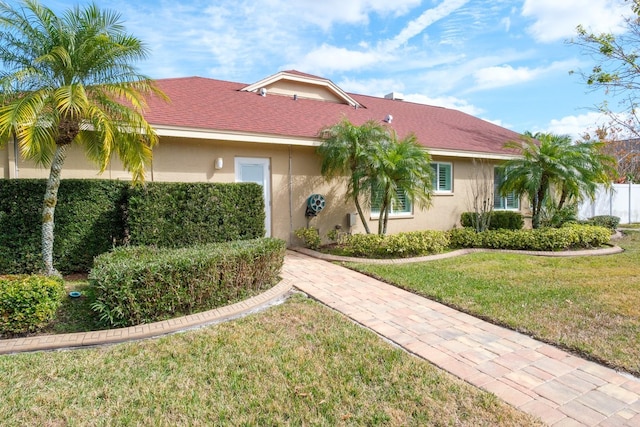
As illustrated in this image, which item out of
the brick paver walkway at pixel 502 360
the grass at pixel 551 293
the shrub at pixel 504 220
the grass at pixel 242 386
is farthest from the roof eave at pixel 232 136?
the shrub at pixel 504 220

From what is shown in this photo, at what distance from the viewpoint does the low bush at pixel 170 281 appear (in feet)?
14.9

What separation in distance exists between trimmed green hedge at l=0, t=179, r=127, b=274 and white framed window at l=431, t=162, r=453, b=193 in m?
10.1

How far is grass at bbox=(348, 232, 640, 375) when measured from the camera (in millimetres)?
4281

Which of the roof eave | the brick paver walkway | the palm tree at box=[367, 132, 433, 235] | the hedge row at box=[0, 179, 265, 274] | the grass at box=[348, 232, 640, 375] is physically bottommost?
the brick paver walkway

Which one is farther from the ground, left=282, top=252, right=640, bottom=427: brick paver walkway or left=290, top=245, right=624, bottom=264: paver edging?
left=290, top=245, right=624, bottom=264: paver edging

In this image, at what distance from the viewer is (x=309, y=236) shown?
401 inches

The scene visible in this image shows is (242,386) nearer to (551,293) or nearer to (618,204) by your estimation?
(551,293)

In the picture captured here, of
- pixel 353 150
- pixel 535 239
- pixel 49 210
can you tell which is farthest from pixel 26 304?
pixel 535 239

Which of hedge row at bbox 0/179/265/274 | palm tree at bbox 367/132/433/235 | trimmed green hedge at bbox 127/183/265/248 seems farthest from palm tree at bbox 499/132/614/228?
hedge row at bbox 0/179/265/274

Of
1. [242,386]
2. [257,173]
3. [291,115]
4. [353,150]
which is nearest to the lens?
[242,386]

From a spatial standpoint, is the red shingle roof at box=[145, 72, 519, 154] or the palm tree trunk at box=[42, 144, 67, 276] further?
the red shingle roof at box=[145, 72, 519, 154]

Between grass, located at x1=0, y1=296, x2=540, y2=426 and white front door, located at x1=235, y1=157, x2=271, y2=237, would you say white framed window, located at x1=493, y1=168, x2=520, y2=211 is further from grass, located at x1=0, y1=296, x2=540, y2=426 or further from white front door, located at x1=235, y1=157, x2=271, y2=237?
grass, located at x1=0, y1=296, x2=540, y2=426

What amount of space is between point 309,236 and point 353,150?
2.64 m

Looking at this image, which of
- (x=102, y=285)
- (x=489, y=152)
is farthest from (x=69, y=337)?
(x=489, y=152)
